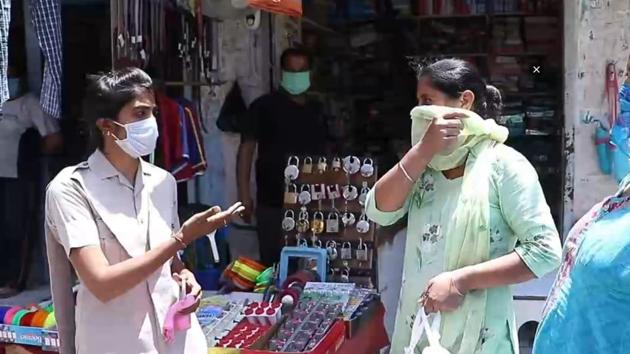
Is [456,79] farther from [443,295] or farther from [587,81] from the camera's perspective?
[587,81]

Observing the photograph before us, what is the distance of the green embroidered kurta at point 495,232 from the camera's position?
1.94 meters

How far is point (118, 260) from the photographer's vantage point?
2.09m

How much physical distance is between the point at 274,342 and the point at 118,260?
1.24 meters

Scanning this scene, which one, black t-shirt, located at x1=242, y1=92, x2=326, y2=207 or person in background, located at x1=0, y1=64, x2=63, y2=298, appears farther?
person in background, located at x1=0, y1=64, x2=63, y2=298

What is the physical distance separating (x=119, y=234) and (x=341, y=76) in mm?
Result: 5231

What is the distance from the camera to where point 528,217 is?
6.36ft

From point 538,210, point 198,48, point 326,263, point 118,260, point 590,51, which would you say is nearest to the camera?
point 538,210

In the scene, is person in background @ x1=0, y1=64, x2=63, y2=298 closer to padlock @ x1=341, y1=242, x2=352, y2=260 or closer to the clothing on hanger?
the clothing on hanger

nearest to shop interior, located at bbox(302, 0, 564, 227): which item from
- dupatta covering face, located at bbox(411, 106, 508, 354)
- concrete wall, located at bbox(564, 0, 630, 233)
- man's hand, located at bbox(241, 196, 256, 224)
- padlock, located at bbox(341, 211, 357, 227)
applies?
man's hand, located at bbox(241, 196, 256, 224)

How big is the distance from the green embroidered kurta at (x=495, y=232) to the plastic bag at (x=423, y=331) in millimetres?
47

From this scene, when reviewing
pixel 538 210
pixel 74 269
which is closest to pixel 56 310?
pixel 74 269

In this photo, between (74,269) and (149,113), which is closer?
(74,269)

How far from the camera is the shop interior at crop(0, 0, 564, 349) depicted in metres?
4.41

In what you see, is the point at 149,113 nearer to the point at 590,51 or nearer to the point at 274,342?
the point at 274,342
